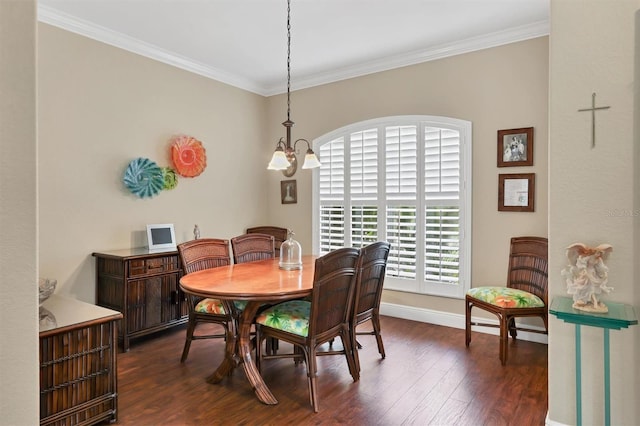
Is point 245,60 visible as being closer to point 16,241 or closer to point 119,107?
point 119,107

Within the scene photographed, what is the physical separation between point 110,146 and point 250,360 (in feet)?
8.23

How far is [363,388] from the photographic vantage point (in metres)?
2.70

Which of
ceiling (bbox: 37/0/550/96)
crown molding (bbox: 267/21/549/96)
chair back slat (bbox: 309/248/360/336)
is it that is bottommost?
chair back slat (bbox: 309/248/360/336)

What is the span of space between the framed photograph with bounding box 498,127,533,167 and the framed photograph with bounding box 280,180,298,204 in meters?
2.54

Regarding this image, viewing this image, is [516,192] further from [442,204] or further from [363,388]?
[363,388]

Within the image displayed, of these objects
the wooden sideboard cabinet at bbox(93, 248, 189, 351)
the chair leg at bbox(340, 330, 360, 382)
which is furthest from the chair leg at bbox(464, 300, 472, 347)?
the wooden sideboard cabinet at bbox(93, 248, 189, 351)

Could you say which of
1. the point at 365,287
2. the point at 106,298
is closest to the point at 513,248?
the point at 365,287

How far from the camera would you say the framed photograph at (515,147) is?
361 cm

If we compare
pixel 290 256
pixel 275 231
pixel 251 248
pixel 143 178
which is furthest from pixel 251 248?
pixel 143 178

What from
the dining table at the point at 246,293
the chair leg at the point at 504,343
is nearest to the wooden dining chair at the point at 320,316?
the dining table at the point at 246,293

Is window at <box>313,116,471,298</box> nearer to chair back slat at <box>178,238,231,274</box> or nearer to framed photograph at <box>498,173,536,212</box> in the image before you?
framed photograph at <box>498,173,536,212</box>

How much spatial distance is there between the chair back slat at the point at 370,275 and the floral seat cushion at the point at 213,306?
2.86ft

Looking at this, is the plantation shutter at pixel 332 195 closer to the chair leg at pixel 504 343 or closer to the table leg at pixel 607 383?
the chair leg at pixel 504 343

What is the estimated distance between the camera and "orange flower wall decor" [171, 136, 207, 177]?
169 inches
